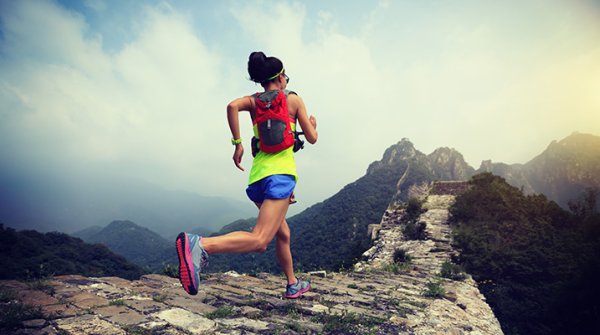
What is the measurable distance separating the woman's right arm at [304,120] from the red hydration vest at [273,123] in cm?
15

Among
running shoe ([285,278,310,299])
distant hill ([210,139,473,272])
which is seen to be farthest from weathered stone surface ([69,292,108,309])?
distant hill ([210,139,473,272])

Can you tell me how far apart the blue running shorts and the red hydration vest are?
0.83 ft

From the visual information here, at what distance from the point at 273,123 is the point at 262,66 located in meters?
0.59

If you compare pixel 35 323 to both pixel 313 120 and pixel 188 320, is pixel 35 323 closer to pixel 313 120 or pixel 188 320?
pixel 188 320

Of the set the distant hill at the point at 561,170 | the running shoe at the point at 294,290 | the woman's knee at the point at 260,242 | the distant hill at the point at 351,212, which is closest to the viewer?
the woman's knee at the point at 260,242

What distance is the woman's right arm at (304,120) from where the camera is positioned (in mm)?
2607

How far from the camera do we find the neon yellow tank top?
245 cm

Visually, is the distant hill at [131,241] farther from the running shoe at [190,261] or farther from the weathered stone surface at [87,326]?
the running shoe at [190,261]

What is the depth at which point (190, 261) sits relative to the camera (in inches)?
78.2

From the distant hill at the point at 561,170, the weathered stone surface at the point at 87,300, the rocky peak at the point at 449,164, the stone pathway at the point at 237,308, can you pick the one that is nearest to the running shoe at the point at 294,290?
the stone pathway at the point at 237,308

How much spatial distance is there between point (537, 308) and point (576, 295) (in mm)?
964

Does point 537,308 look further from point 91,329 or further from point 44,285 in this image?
point 44,285

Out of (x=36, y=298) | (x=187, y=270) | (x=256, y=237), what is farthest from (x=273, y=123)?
(x=36, y=298)

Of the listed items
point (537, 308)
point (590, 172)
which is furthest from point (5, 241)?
point (590, 172)
